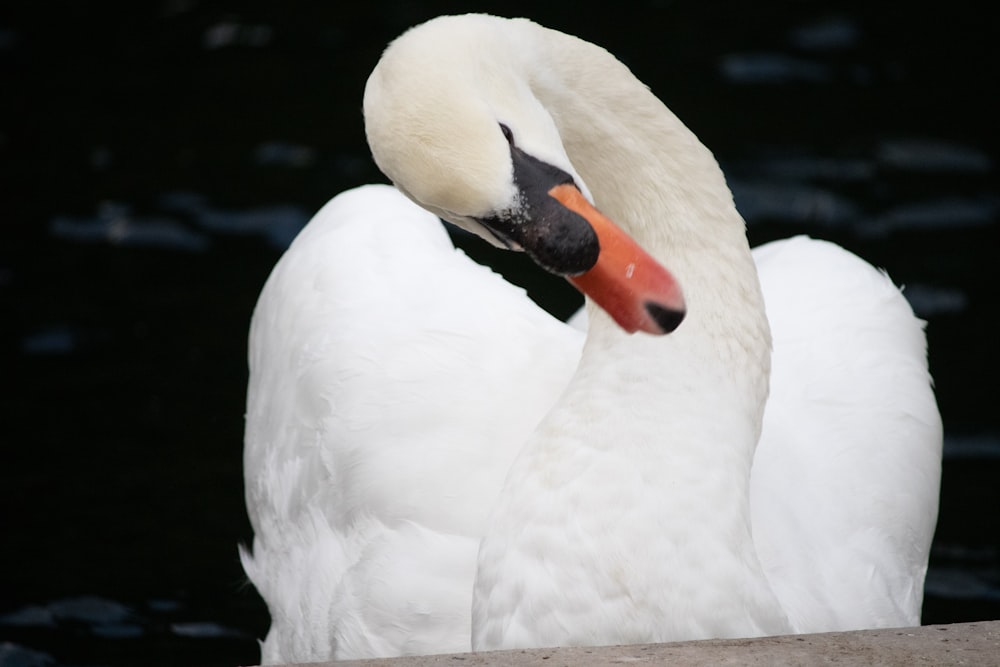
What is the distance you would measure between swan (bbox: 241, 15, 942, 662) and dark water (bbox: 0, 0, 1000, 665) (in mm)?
859

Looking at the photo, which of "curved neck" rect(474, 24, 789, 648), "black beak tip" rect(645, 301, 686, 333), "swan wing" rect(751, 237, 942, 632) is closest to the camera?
"black beak tip" rect(645, 301, 686, 333)

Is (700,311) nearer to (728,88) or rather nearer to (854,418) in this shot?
(854,418)

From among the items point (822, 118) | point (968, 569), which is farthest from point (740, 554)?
point (822, 118)

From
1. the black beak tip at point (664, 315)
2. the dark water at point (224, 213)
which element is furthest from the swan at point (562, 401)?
the dark water at point (224, 213)

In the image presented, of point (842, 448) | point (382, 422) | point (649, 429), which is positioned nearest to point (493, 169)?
point (649, 429)

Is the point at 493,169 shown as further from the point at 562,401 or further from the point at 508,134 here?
the point at 562,401

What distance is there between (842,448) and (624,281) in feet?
5.03

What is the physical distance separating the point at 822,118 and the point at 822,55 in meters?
0.52

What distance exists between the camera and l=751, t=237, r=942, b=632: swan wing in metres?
3.83

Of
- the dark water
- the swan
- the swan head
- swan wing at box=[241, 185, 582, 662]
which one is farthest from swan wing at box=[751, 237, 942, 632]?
the dark water

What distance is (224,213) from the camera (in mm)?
7578

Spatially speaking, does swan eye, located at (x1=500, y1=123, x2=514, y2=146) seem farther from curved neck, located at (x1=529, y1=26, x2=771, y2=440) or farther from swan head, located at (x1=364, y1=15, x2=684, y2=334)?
curved neck, located at (x1=529, y1=26, x2=771, y2=440)

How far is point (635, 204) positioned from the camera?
366 cm

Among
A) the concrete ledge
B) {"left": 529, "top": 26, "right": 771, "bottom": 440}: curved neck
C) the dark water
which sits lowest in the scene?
the dark water
